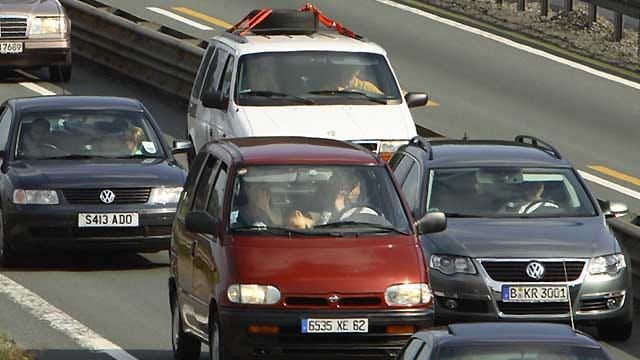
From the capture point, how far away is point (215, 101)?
21594 millimetres

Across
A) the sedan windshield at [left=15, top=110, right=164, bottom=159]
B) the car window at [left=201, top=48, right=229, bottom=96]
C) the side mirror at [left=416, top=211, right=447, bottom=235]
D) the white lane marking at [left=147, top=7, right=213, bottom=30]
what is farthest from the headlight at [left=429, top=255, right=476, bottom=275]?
the white lane marking at [left=147, top=7, right=213, bottom=30]

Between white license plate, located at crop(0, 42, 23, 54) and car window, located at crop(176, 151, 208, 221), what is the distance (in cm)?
1626

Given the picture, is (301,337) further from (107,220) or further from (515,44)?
(515,44)

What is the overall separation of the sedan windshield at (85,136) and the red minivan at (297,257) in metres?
5.53

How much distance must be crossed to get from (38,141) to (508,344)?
37.9 feet

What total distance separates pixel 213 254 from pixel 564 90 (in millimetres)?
16657

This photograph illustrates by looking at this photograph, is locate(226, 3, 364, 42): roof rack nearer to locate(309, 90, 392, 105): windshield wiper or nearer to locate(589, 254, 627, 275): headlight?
locate(309, 90, 392, 105): windshield wiper

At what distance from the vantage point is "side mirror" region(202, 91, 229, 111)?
21594 mm

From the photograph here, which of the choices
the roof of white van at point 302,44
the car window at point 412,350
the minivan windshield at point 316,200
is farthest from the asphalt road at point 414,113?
the car window at point 412,350

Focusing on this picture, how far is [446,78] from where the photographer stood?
1216 inches

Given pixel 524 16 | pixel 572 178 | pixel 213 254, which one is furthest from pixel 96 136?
pixel 524 16

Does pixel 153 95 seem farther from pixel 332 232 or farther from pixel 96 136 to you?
pixel 332 232

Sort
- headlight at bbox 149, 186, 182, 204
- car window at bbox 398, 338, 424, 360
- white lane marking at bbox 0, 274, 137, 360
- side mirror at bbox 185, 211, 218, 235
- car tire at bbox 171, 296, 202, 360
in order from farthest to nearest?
headlight at bbox 149, 186, 182, 204 < white lane marking at bbox 0, 274, 137, 360 < car tire at bbox 171, 296, 202, 360 < side mirror at bbox 185, 211, 218, 235 < car window at bbox 398, 338, 424, 360

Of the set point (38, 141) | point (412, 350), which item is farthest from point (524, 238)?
point (38, 141)
